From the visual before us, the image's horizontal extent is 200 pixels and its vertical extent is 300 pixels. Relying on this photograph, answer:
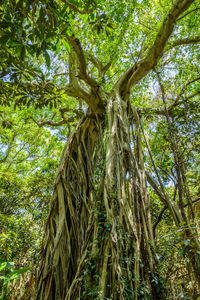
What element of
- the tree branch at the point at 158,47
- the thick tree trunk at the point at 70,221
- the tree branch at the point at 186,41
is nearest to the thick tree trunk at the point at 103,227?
the thick tree trunk at the point at 70,221

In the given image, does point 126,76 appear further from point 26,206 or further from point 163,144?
point 26,206

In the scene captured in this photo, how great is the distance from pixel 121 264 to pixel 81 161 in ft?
5.78

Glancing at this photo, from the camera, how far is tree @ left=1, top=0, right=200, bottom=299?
4.75 feet

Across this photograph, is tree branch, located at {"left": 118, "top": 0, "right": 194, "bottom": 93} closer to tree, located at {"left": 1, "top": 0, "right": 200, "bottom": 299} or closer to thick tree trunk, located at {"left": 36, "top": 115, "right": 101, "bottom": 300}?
tree, located at {"left": 1, "top": 0, "right": 200, "bottom": 299}

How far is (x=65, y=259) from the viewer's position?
7.27ft

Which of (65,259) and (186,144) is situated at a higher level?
(186,144)

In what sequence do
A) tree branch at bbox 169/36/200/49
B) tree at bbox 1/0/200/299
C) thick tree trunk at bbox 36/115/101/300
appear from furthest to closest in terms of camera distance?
tree branch at bbox 169/36/200/49
thick tree trunk at bbox 36/115/101/300
tree at bbox 1/0/200/299

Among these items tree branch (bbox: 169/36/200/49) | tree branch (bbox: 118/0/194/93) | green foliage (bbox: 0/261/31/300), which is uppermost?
tree branch (bbox: 169/36/200/49)

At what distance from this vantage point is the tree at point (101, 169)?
145 cm

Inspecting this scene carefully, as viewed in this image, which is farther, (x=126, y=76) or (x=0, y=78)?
(x=126, y=76)

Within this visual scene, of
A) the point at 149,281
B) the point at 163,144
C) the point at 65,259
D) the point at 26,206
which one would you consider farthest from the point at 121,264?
the point at 26,206

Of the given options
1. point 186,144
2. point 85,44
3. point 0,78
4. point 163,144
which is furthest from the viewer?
point 85,44

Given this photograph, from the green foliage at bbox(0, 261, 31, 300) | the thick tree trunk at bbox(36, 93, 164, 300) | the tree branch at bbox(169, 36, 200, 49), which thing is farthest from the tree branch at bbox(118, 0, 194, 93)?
the green foliage at bbox(0, 261, 31, 300)

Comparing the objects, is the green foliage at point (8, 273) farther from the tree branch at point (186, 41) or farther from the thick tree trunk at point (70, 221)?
the tree branch at point (186, 41)
